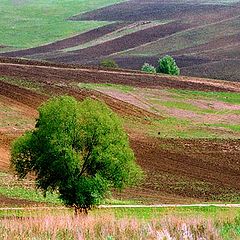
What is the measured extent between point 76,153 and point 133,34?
4396 inches

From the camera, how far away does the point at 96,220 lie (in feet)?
57.6

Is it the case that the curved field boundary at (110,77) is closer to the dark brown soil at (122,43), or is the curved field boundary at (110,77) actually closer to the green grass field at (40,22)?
the dark brown soil at (122,43)

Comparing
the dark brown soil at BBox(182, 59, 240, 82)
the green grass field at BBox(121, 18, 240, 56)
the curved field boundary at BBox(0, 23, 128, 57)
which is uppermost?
the curved field boundary at BBox(0, 23, 128, 57)

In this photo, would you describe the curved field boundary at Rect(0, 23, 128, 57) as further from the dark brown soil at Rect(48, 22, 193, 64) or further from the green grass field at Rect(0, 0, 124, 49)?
the dark brown soil at Rect(48, 22, 193, 64)

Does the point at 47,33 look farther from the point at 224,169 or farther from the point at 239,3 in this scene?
the point at 224,169

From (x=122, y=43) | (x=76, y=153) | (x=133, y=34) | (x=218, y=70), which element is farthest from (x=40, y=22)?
(x=76, y=153)

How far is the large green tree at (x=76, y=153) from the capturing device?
28578 mm

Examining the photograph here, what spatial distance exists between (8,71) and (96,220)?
57.1m

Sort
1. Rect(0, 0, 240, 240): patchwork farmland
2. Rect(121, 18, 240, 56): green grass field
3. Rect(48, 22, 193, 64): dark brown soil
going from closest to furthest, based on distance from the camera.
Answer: Rect(0, 0, 240, 240): patchwork farmland, Rect(48, 22, 193, 64): dark brown soil, Rect(121, 18, 240, 56): green grass field

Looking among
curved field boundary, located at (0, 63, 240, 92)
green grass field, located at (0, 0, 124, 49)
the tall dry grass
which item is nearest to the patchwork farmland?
the tall dry grass

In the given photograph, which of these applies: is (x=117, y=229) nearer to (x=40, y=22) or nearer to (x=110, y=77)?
(x=110, y=77)

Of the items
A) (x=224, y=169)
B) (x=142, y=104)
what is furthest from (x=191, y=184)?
(x=142, y=104)

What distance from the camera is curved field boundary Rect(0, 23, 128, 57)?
13184 centimetres

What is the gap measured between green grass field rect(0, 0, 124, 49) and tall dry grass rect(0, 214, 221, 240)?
123 m
